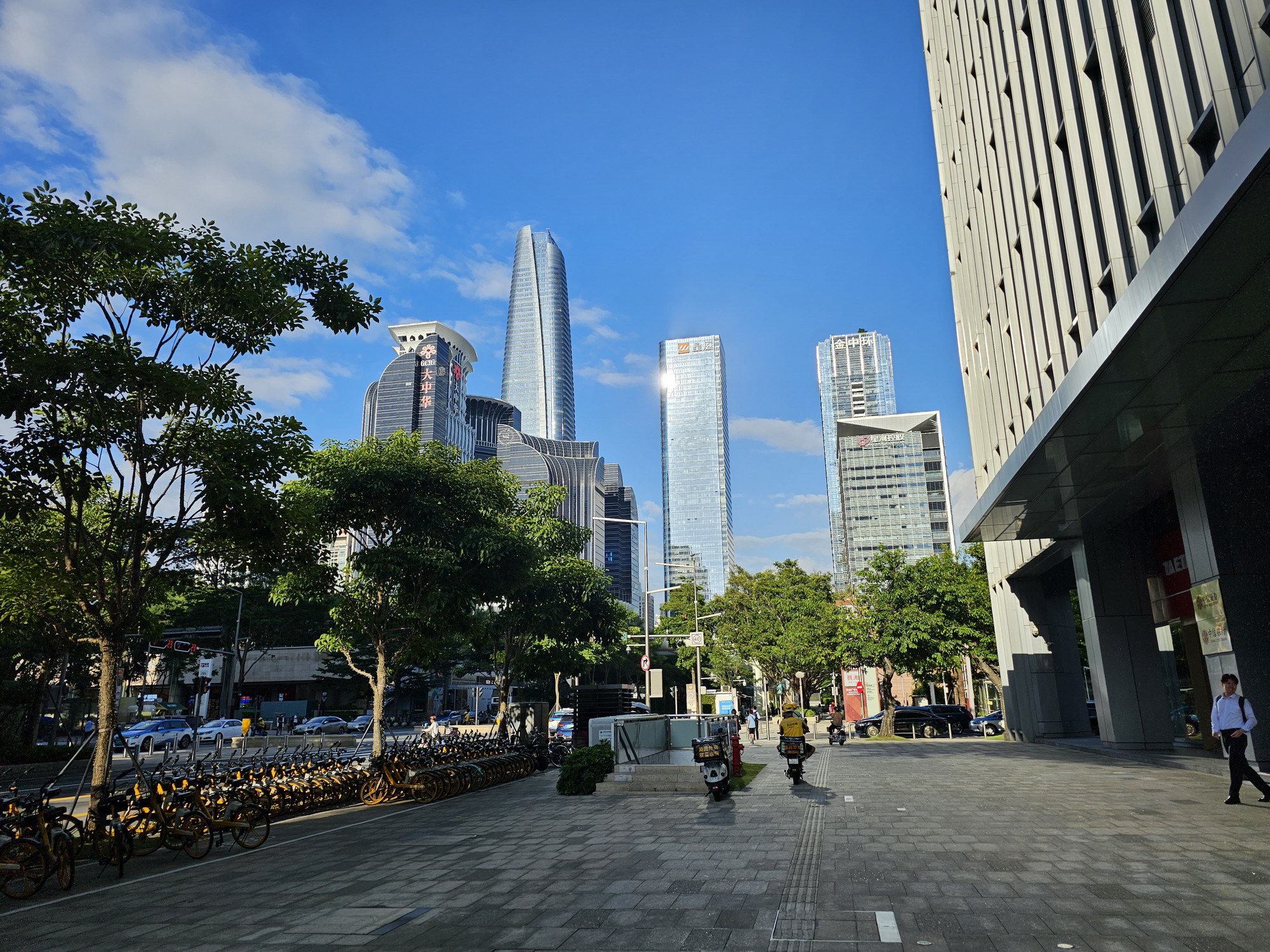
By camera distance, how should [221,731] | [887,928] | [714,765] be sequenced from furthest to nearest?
[221,731]
[714,765]
[887,928]

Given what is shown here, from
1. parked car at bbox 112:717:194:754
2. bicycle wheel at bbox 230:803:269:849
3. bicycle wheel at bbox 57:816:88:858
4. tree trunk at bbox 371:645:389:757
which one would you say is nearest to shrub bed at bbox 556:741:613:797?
tree trunk at bbox 371:645:389:757

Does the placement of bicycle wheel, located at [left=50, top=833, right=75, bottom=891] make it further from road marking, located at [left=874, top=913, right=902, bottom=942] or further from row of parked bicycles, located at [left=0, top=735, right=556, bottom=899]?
road marking, located at [left=874, top=913, right=902, bottom=942]

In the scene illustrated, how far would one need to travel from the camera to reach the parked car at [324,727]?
45.4m

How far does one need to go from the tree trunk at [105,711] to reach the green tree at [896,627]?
27668 millimetres

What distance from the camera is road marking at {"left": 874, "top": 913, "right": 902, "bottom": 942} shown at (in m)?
5.88

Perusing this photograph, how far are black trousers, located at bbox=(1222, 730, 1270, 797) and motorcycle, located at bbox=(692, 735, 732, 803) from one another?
7.56 m

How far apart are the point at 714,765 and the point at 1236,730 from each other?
25.7ft

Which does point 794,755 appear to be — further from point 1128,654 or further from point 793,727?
point 1128,654

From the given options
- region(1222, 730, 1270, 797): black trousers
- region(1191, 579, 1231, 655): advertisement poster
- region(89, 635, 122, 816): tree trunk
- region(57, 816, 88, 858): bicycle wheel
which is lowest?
region(57, 816, 88, 858): bicycle wheel

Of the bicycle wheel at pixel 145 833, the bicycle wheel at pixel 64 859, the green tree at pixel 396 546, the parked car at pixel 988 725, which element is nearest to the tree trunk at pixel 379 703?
the green tree at pixel 396 546

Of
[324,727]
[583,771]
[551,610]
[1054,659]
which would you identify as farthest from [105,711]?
[324,727]

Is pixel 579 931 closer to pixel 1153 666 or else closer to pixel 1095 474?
pixel 1095 474

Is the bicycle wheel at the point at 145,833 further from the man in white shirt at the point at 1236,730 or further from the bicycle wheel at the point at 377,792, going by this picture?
the man in white shirt at the point at 1236,730

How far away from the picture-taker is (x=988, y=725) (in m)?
35.7
